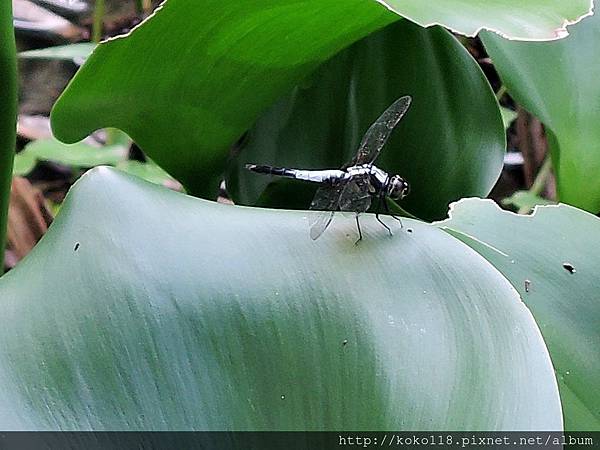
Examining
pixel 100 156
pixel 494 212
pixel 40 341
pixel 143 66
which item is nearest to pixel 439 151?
pixel 494 212

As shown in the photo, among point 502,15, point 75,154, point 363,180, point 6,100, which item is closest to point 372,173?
point 363,180

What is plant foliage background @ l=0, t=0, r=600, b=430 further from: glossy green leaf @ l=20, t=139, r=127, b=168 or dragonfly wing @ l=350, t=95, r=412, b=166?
glossy green leaf @ l=20, t=139, r=127, b=168

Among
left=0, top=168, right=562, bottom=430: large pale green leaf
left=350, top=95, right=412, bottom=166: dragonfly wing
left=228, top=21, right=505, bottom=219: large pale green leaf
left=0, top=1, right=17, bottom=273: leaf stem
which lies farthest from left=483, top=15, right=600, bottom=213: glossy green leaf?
left=0, top=1, right=17, bottom=273: leaf stem

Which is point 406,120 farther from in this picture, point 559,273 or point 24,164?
point 24,164

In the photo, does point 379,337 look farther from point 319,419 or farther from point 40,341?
point 40,341

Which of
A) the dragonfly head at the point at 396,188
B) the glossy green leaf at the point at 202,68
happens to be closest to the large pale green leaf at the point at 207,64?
the glossy green leaf at the point at 202,68
